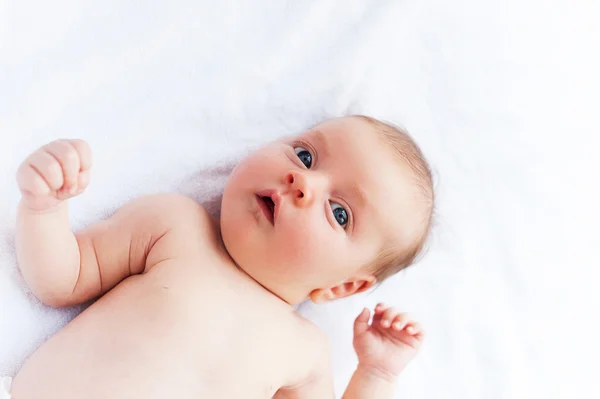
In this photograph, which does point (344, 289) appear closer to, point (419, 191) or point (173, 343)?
point (419, 191)

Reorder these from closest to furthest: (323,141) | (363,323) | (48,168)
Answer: (48,168) < (323,141) < (363,323)

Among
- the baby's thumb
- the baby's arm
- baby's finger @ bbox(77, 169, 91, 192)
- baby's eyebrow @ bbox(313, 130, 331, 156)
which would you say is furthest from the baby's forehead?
baby's finger @ bbox(77, 169, 91, 192)

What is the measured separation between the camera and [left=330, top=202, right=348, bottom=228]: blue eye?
1407mm

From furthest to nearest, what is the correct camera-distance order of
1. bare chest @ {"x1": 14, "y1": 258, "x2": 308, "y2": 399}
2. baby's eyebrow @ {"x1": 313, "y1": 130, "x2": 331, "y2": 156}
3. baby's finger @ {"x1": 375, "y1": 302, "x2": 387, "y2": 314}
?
baby's finger @ {"x1": 375, "y1": 302, "x2": 387, "y2": 314} < baby's eyebrow @ {"x1": 313, "y1": 130, "x2": 331, "y2": 156} < bare chest @ {"x1": 14, "y1": 258, "x2": 308, "y2": 399}

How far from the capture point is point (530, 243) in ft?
6.13

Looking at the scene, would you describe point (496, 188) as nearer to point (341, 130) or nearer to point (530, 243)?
point (530, 243)

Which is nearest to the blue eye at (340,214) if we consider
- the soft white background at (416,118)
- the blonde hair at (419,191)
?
the blonde hair at (419,191)

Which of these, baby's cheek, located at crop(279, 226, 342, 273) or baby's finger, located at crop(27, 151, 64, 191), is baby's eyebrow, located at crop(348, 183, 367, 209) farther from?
baby's finger, located at crop(27, 151, 64, 191)

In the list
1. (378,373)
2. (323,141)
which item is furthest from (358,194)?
(378,373)

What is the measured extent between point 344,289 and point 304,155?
0.96 feet

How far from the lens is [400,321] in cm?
153

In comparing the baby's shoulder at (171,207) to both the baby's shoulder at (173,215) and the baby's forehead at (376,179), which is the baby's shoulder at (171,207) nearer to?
the baby's shoulder at (173,215)

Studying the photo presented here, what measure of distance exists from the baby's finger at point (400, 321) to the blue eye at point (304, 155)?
0.38 m

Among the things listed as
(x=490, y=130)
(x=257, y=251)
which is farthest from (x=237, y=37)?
(x=490, y=130)
